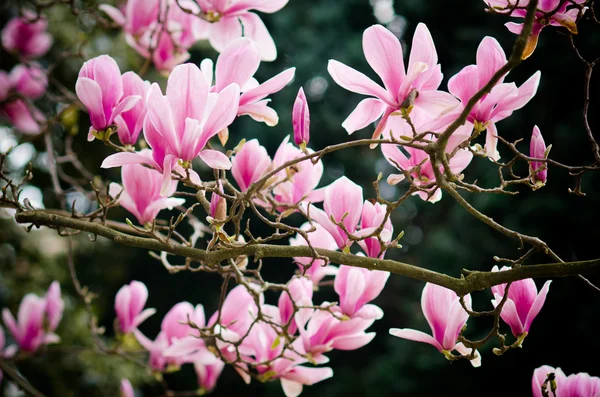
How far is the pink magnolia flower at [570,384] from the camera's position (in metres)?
0.59

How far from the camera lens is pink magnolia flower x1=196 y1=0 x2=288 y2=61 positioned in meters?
0.76

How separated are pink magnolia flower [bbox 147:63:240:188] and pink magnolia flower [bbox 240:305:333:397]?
269 mm

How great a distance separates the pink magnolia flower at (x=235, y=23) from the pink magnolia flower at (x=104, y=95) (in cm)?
20

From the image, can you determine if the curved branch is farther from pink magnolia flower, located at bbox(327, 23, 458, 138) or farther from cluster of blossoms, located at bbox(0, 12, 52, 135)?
cluster of blossoms, located at bbox(0, 12, 52, 135)

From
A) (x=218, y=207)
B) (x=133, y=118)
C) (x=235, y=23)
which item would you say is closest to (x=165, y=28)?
(x=235, y=23)

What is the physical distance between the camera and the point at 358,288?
2.16 ft

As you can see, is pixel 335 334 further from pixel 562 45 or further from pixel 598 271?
pixel 562 45

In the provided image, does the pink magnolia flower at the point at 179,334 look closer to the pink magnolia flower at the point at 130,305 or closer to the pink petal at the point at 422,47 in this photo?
the pink magnolia flower at the point at 130,305

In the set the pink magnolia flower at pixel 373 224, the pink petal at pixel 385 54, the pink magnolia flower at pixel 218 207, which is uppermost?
the pink petal at pixel 385 54

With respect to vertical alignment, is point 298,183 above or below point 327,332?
above

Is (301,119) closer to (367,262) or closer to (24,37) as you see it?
(367,262)

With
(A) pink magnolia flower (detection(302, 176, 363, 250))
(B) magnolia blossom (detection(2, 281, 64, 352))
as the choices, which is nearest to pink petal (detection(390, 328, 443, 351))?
(A) pink magnolia flower (detection(302, 176, 363, 250))

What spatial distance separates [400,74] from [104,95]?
299 mm

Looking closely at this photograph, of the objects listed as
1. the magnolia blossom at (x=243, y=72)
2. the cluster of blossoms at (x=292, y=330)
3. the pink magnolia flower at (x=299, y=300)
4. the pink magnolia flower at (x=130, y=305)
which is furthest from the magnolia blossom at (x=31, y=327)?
the magnolia blossom at (x=243, y=72)
